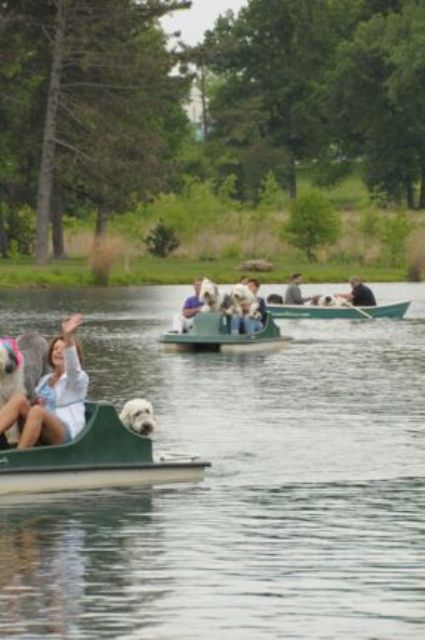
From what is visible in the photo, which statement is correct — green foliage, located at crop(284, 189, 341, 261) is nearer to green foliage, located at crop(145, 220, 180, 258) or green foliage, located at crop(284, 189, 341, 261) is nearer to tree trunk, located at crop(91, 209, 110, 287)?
green foliage, located at crop(145, 220, 180, 258)

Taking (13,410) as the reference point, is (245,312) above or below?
below

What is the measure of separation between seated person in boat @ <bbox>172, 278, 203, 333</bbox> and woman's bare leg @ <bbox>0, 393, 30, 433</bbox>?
75.4 ft


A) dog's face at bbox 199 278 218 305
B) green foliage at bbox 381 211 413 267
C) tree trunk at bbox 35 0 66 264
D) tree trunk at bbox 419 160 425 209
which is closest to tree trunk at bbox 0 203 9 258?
tree trunk at bbox 35 0 66 264

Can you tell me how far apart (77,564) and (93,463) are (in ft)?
11.2

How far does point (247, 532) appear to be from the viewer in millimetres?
19562

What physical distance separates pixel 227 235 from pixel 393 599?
83.1 m

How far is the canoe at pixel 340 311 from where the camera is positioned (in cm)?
5750

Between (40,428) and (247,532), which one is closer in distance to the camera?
(247,532)

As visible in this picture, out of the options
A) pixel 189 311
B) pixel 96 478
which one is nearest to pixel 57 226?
pixel 189 311

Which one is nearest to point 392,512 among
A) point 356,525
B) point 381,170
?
point 356,525

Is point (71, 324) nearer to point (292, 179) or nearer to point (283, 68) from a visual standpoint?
point (292, 179)

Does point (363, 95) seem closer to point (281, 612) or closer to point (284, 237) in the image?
point (284, 237)

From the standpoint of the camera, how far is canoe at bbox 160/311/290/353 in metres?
44.0

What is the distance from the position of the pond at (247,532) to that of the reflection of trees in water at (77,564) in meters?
0.02
